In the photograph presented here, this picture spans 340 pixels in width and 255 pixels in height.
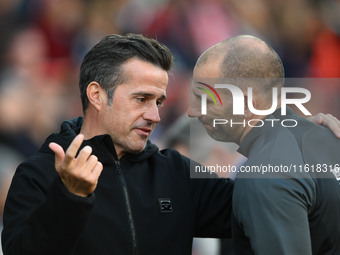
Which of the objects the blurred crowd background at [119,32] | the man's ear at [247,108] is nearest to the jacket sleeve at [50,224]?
the man's ear at [247,108]

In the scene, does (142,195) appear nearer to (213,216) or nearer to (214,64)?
(213,216)

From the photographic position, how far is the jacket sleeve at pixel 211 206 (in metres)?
2.72

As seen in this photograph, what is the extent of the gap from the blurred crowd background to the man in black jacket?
68.8 inches

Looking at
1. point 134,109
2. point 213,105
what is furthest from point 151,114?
point 213,105

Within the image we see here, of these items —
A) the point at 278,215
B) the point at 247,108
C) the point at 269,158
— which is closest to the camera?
the point at 278,215

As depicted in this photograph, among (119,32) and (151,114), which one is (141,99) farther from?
(119,32)

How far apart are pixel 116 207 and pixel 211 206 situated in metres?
0.46

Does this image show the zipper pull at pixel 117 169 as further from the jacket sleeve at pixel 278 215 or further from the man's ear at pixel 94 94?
the jacket sleeve at pixel 278 215

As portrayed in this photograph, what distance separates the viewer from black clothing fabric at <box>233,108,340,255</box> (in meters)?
2.10

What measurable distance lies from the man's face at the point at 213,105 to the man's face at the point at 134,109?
0.60ft

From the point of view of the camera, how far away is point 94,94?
276 cm

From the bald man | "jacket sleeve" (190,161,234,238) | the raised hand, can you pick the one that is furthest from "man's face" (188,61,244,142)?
the raised hand

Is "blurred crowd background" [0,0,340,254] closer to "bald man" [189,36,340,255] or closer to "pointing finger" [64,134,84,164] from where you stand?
"bald man" [189,36,340,255]

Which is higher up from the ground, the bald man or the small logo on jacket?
the bald man
